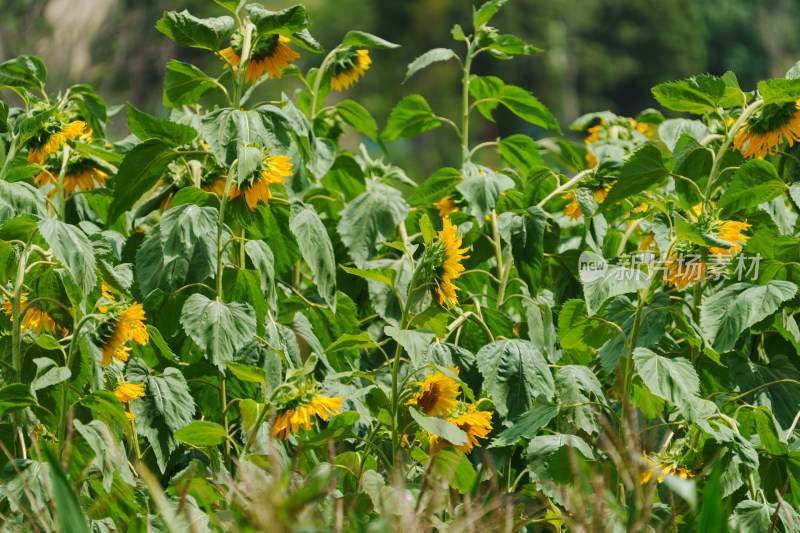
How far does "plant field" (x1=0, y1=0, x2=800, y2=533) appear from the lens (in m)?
1.26

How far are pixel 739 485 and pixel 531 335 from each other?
418 millimetres

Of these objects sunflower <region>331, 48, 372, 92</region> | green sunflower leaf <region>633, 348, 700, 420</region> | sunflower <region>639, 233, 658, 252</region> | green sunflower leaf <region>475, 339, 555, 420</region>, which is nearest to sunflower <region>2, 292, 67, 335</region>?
green sunflower leaf <region>475, 339, 555, 420</region>

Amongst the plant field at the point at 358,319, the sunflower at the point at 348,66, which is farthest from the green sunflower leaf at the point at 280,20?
the sunflower at the point at 348,66

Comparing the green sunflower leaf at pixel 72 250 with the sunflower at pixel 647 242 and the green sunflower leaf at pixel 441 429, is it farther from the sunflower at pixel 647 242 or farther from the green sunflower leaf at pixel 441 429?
the sunflower at pixel 647 242

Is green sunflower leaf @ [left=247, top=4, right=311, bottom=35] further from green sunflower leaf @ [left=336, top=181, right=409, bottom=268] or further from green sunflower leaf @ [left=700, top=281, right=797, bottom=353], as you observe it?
green sunflower leaf @ [left=700, top=281, right=797, bottom=353]

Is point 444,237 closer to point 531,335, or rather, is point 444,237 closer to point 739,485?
point 531,335

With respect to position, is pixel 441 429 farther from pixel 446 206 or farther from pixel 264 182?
pixel 446 206

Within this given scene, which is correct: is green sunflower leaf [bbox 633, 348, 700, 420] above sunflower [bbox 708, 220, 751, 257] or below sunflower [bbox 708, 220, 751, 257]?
below

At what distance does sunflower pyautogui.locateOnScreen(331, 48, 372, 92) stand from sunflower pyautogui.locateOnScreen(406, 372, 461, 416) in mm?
766

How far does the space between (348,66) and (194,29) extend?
44cm

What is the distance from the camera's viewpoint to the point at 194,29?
148 cm

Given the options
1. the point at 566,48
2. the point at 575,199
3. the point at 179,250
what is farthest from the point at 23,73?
the point at 566,48

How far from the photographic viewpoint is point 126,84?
1627cm

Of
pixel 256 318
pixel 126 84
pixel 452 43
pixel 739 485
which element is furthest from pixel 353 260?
pixel 452 43
